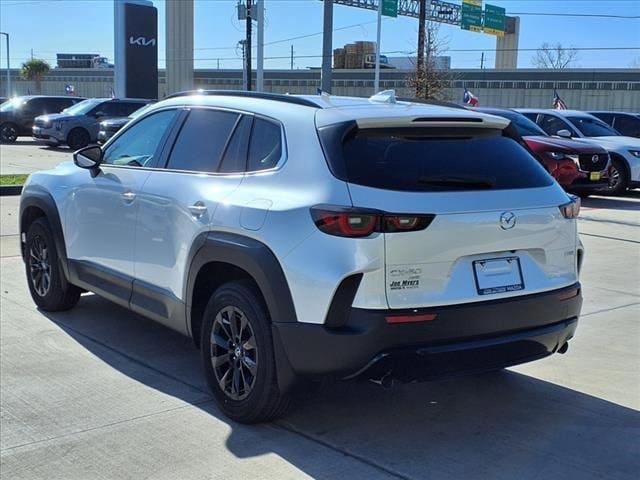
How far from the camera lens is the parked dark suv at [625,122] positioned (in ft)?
67.7

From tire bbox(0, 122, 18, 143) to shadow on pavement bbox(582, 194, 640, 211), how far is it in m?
21.3

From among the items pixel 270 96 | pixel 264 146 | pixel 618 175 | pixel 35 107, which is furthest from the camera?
pixel 35 107

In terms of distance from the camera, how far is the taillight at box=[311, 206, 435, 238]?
3438 millimetres

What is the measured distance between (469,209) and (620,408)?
5.62ft

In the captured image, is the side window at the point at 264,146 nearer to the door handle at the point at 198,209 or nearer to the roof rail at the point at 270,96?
the roof rail at the point at 270,96

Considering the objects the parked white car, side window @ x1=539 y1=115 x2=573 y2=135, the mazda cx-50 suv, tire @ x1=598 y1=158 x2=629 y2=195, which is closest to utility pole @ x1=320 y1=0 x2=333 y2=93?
the parked white car

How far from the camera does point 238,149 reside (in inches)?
170

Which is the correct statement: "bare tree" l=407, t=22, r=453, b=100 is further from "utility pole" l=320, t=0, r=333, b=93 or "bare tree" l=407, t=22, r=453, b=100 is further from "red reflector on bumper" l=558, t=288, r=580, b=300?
"red reflector on bumper" l=558, t=288, r=580, b=300

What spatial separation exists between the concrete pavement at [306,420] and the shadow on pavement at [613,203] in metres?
8.92

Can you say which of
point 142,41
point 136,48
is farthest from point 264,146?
point 142,41

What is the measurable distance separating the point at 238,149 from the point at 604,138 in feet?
44.9

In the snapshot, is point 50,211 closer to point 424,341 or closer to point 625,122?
point 424,341

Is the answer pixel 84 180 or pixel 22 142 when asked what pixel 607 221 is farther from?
pixel 22 142

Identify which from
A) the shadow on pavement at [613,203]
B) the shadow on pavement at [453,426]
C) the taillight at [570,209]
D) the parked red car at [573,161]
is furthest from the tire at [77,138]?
the taillight at [570,209]
